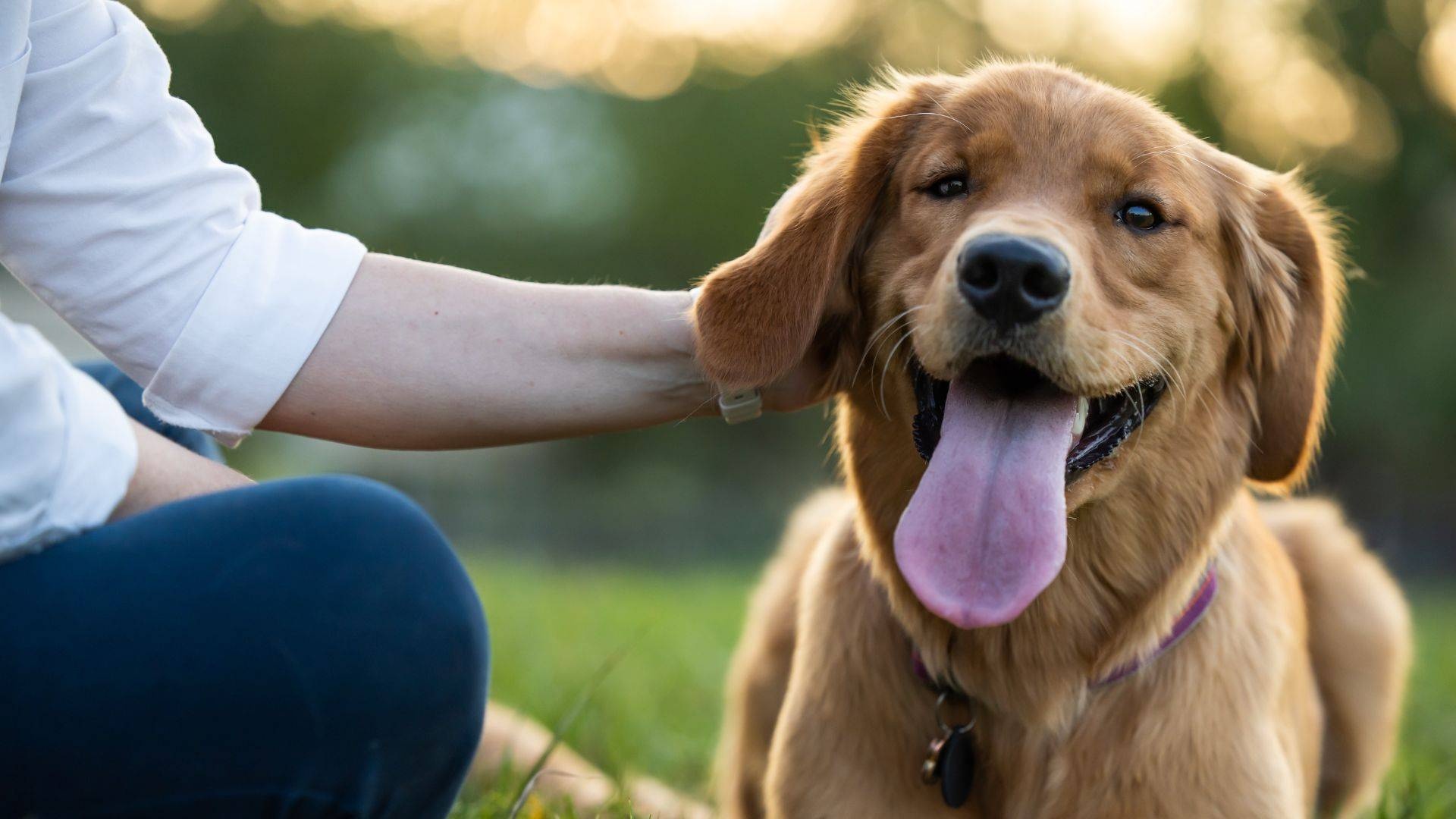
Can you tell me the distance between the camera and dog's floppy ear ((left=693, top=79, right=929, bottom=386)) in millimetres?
2467

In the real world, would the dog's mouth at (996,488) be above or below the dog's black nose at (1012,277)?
below

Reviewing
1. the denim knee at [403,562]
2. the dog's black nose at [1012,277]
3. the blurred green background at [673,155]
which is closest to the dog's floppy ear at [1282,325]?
the dog's black nose at [1012,277]

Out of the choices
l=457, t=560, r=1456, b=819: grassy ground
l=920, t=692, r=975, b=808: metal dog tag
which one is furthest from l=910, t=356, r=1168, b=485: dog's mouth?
l=457, t=560, r=1456, b=819: grassy ground

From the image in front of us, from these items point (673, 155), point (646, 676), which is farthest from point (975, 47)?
point (646, 676)

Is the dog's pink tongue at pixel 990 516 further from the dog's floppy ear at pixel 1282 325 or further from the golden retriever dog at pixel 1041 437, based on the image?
the dog's floppy ear at pixel 1282 325

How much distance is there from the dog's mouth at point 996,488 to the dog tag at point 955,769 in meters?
0.31

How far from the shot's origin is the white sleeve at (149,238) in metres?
1.85

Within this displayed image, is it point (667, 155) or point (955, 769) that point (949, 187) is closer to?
point (955, 769)

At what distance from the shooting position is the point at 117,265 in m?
1.93

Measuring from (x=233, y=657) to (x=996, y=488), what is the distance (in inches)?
50.5

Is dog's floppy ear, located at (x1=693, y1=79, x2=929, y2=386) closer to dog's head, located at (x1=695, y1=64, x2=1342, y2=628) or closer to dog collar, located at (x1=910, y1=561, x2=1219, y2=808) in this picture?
dog's head, located at (x1=695, y1=64, x2=1342, y2=628)

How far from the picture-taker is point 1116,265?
2436 millimetres

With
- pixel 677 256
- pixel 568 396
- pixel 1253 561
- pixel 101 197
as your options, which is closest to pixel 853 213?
pixel 568 396

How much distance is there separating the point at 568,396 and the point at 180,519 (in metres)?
0.80
